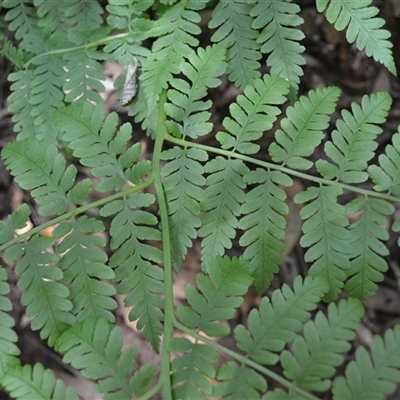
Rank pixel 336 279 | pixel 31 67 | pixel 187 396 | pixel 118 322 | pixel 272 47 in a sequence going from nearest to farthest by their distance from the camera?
pixel 187 396, pixel 336 279, pixel 272 47, pixel 31 67, pixel 118 322

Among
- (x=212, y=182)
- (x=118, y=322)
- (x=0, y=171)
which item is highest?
(x=212, y=182)

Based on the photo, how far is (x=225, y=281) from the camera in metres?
1.76

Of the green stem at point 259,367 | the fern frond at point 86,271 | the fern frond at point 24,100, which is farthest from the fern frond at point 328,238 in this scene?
the fern frond at point 24,100

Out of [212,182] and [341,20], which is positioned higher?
[341,20]

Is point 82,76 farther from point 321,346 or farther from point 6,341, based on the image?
point 321,346

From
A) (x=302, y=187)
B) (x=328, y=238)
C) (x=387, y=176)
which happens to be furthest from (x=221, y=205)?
(x=302, y=187)

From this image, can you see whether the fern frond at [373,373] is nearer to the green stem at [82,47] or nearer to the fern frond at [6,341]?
the fern frond at [6,341]

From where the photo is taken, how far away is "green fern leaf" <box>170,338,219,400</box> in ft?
5.46

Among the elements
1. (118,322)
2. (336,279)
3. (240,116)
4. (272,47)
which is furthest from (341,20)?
(118,322)

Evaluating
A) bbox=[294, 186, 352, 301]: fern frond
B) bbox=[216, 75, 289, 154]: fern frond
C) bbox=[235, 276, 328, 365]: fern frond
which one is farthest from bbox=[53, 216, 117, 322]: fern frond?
bbox=[294, 186, 352, 301]: fern frond

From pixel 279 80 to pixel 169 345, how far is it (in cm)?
109

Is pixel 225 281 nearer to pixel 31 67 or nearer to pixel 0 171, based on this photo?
pixel 31 67

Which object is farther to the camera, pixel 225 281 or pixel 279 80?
pixel 279 80

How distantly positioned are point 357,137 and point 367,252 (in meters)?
0.45
